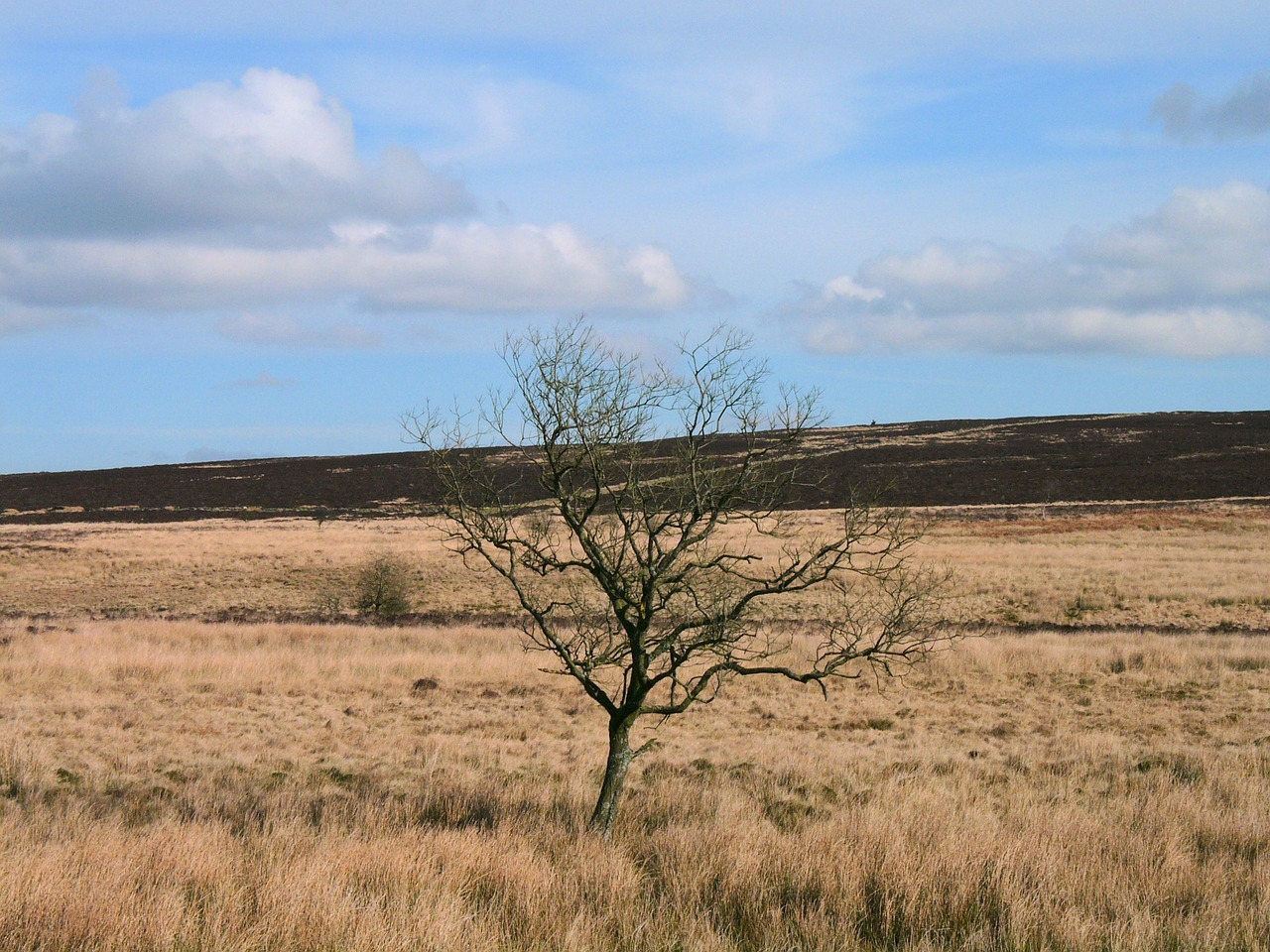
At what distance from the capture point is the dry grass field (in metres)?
6.12

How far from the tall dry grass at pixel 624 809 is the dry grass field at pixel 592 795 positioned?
46 millimetres

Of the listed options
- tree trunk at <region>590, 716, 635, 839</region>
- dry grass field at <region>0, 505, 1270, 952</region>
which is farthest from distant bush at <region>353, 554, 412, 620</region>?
tree trunk at <region>590, 716, 635, 839</region>

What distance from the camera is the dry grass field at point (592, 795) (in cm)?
612

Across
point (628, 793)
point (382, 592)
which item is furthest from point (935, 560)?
point (628, 793)

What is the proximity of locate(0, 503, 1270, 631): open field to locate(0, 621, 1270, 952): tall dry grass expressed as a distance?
1028cm

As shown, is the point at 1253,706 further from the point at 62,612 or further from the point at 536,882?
the point at 62,612

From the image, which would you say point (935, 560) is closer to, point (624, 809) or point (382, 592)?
point (382, 592)

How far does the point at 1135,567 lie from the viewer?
1516 inches

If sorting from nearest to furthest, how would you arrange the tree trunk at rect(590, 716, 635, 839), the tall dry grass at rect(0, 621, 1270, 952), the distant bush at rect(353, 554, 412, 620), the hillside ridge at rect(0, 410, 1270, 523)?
the tall dry grass at rect(0, 621, 1270, 952), the tree trunk at rect(590, 716, 635, 839), the distant bush at rect(353, 554, 412, 620), the hillside ridge at rect(0, 410, 1270, 523)

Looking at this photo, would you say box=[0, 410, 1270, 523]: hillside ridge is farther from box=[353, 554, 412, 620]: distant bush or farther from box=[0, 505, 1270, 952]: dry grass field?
box=[0, 505, 1270, 952]: dry grass field

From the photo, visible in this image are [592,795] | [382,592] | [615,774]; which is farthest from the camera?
[382,592]

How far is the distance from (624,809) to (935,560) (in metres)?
31.6

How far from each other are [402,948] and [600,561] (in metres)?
4.11

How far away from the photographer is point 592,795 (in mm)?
11766
